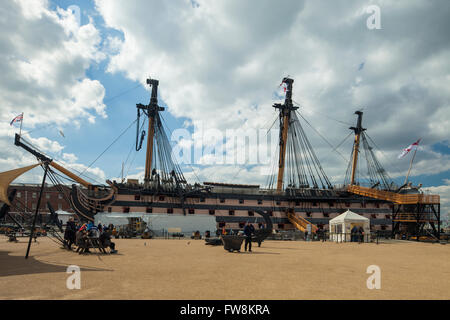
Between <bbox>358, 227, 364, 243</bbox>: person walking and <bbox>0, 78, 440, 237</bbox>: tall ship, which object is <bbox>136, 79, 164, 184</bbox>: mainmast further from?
<bbox>358, 227, 364, 243</bbox>: person walking

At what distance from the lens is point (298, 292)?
20.6ft

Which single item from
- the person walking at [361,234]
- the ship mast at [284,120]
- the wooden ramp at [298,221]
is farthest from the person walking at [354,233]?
the ship mast at [284,120]

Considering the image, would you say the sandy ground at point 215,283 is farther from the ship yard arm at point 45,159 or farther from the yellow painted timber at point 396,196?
the yellow painted timber at point 396,196

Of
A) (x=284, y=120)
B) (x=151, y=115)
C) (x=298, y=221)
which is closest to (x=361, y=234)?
(x=298, y=221)

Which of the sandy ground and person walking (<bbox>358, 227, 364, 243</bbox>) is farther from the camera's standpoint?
person walking (<bbox>358, 227, 364, 243</bbox>)

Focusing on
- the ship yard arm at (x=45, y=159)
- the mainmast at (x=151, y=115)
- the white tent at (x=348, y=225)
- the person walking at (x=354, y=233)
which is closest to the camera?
the ship yard arm at (x=45, y=159)

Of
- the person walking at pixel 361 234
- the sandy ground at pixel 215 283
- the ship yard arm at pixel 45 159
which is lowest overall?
the person walking at pixel 361 234

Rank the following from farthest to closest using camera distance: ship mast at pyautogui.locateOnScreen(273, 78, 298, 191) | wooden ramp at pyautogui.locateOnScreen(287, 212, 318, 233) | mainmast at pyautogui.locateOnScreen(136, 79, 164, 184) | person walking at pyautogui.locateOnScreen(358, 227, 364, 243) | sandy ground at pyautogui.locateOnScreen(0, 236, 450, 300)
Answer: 1. ship mast at pyautogui.locateOnScreen(273, 78, 298, 191)
2. mainmast at pyautogui.locateOnScreen(136, 79, 164, 184)
3. wooden ramp at pyautogui.locateOnScreen(287, 212, 318, 233)
4. person walking at pyautogui.locateOnScreen(358, 227, 364, 243)
5. sandy ground at pyautogui.locateOnScreen(0, 236, 450, 300)

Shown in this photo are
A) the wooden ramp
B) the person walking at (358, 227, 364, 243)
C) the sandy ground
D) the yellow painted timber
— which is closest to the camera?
the sandy ground

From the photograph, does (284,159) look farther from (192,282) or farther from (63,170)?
(192,282)

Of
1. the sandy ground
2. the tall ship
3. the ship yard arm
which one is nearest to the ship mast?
the tall ship

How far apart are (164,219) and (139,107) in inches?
724
